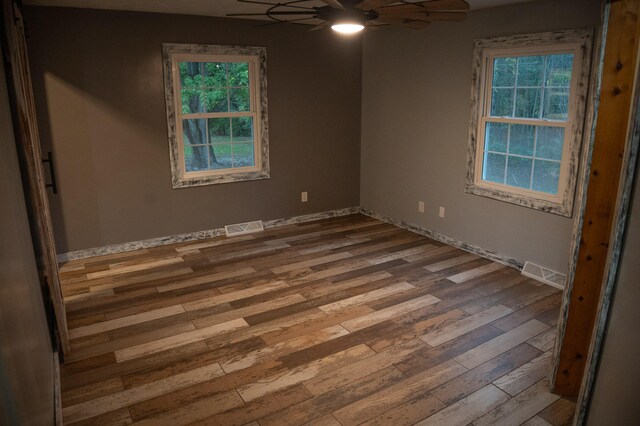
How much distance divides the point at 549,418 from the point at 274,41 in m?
4.52

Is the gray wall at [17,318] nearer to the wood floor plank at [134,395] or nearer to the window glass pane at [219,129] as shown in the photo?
the wood floor plank at [134,395]

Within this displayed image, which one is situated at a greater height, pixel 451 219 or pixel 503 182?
pixel 503 182

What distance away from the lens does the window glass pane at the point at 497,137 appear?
447cm

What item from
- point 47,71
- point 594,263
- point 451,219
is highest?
point 47,71

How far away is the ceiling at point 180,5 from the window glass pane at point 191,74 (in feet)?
1.96

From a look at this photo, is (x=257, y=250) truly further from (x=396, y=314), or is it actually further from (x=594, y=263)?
(x=594, y=263)

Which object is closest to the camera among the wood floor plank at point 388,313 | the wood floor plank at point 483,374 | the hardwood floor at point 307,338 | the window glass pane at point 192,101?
the hardwood floor at point 307,338

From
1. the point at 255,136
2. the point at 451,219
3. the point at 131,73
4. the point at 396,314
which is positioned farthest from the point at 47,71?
the point at 451,219

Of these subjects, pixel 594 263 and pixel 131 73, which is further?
pixel 131 73

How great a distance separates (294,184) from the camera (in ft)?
19.2

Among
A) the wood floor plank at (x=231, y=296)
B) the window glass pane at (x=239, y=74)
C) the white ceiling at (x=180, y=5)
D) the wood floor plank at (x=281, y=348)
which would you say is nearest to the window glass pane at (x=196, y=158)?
the window glass pane at (x=239, y=74)

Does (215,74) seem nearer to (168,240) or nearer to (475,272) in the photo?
(168,240)

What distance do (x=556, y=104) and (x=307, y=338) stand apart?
2.85 metres

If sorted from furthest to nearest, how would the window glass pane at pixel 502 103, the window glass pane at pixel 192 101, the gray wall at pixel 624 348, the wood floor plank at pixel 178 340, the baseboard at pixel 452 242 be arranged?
the window glass pane at pixel 192 101 → the baseboard at pixel 452 242 → the window glass pane at pixel 502 103 → the wood floor plank at pixel 178 340 → the gray wall at pixel 624 348
